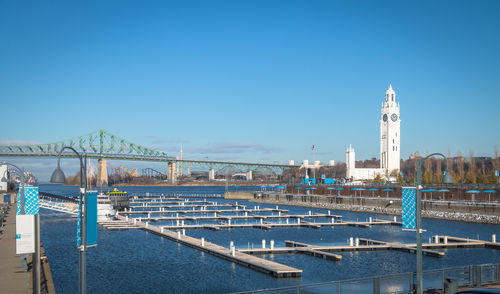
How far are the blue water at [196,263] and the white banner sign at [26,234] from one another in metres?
11.6

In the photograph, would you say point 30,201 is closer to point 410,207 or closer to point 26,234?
point 26,234

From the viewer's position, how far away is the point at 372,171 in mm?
138750

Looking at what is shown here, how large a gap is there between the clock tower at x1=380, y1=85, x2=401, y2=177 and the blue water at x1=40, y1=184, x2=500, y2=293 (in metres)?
85.9

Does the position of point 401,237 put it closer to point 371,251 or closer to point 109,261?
point 371,251

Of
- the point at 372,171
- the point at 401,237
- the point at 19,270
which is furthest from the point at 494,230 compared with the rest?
the point at 372,171

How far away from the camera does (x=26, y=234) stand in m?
13.1

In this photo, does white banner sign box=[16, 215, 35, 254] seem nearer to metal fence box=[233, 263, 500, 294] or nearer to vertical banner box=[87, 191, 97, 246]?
vertical banner box=[87, 191, 97, 246]

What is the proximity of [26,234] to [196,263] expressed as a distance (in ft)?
58.9

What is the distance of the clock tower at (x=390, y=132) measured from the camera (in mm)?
130875

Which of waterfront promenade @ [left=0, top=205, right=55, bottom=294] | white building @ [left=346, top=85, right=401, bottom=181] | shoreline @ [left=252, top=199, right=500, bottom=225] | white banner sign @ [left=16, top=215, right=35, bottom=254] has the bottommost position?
shoreline @ [left=252, top=199, right=500, bottom=225]

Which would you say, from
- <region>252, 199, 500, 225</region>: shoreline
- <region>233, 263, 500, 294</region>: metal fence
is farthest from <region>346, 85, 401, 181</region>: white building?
<region>233, 263, 500, 294</region>: metal fence

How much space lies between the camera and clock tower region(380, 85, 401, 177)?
13088 centimetres

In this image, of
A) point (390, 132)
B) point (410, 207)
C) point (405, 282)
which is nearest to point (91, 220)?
point (410, 207)

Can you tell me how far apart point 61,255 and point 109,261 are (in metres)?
4.83
